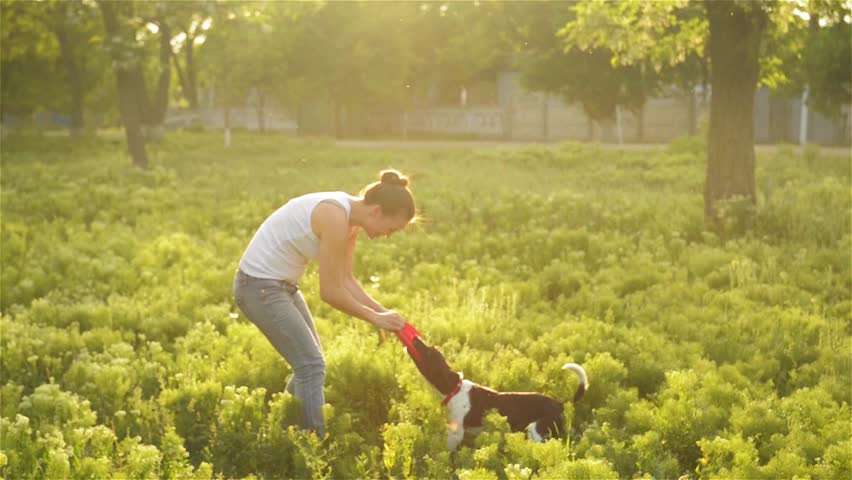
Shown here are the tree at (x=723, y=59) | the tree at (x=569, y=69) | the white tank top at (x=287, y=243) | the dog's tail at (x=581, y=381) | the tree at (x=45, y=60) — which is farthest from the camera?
the tree at (x=45, y=60)

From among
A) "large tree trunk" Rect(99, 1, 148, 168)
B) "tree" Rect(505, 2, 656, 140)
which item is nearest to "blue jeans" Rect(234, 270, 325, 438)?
"large tree trunk" Rect(99, 1, 148, 168)

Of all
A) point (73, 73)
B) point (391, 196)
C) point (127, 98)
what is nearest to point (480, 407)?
point (391, 196)

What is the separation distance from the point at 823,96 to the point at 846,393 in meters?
25.0

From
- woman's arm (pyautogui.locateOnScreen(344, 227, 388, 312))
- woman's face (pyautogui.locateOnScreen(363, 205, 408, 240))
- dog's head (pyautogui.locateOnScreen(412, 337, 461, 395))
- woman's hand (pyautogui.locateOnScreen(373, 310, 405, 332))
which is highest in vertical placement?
woman's face (pyautogui.locateOnScreen(363, 205, 408, 240))

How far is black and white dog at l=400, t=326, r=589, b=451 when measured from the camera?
579 cm

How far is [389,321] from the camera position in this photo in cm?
544

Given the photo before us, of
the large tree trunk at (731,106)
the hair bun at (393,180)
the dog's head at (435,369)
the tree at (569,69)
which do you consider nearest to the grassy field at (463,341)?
the dog's head at (435,369)

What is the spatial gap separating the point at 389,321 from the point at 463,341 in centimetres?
269

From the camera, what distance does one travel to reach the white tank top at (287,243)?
5582 mm

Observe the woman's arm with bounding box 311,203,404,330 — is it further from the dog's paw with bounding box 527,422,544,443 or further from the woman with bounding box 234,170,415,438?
the dog's paw with bounding box 527,422,544,443

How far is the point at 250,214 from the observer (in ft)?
51.3

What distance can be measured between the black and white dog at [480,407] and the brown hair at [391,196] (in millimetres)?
886

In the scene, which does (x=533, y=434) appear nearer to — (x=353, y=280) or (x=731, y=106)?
(x=353, y=280)

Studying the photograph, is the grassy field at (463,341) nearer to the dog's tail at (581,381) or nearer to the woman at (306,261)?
the dog's tail at (581,381)
